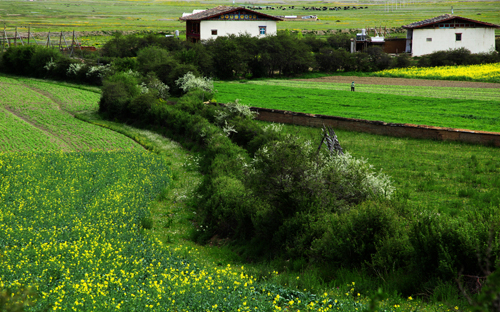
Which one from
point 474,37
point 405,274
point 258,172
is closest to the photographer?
point 405,274

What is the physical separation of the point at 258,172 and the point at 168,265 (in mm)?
4337

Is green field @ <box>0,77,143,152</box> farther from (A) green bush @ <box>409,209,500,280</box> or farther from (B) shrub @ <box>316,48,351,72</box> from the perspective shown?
(B) shrub @ <box>316,48,351,72</box>

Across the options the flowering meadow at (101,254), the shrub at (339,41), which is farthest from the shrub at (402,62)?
the flowering meadow at (101,254)

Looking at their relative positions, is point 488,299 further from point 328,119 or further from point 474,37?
point 474,37

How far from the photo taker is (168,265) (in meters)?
11.9

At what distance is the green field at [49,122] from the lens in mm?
29938

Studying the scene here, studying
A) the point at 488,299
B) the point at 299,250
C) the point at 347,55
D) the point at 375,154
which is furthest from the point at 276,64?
the point at 488,299

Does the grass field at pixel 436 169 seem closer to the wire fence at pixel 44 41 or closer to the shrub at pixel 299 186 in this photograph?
the shrub at pixel 299 186

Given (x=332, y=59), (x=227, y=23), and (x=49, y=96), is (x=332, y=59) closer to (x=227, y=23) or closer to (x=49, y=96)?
(x=227, y=23)

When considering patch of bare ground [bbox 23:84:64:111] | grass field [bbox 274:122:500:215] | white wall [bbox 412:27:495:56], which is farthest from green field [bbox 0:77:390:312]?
white wall [bbox 412:27:495:56]

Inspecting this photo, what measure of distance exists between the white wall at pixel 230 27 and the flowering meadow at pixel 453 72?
24.6 m

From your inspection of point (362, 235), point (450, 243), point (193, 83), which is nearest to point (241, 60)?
point (193, 83)

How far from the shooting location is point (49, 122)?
36500mm

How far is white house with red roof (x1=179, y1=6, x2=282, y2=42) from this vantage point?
7369 cm
